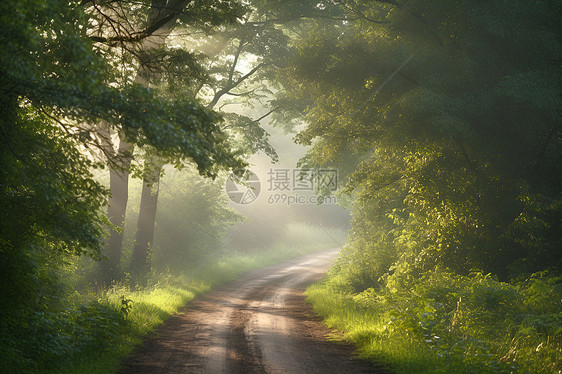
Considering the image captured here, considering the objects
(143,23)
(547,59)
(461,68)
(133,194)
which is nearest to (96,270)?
(133,194)

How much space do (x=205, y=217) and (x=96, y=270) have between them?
24.0ft

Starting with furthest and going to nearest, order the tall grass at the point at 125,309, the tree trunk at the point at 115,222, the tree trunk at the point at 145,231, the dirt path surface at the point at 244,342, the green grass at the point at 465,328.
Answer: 1. the tree trunk at the point at 145,231
2. the tree trunk at the point at 115,222
3. the dirt path surface at the point at 244,342
4. the tall grass at the point at 125,309
5. the green grass at the point at 465,328

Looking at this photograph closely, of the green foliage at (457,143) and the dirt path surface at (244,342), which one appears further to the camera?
the green foliage at (457,143)

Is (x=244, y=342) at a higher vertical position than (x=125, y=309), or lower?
lower

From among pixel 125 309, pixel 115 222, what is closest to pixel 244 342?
pixel 125 309

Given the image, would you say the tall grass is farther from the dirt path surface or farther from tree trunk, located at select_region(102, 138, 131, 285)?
tree trunk, located at select_region(102, 138, 131, 285)

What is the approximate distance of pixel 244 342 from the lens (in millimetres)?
9586

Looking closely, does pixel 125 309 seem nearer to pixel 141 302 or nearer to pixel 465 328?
pixel 141 302

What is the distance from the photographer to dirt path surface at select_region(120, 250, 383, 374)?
7.69 m

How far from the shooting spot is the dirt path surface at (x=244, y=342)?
25.2 ft

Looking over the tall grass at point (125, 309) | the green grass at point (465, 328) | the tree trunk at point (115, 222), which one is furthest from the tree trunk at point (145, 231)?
the green grass at point (465, 328)

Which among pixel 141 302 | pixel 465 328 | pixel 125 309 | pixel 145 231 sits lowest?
pixel 141 302

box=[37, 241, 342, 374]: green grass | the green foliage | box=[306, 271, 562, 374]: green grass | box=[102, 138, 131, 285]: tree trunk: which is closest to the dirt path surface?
box=[37, 241, 342, 374]: green grass

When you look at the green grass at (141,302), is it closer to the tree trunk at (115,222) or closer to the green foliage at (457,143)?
the tree trunk at (115,222)
